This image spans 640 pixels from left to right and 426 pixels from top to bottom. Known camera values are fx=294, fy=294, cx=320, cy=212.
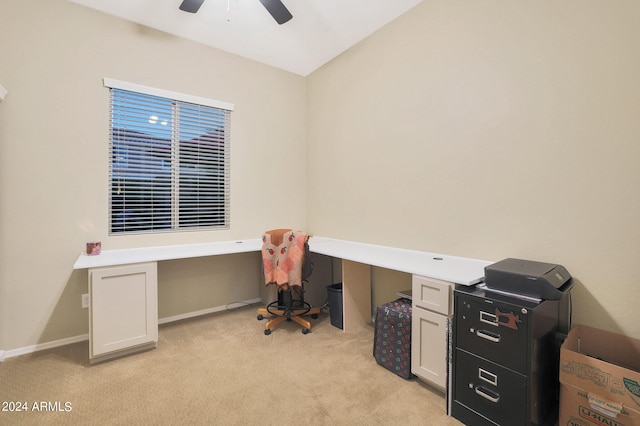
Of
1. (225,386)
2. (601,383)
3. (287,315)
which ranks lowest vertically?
(225,386)

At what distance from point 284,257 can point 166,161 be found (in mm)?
1633

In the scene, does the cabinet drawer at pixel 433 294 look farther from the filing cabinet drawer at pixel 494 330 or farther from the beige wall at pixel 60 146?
the beige wall at pixel 60 146

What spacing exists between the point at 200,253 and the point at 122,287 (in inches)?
25.7

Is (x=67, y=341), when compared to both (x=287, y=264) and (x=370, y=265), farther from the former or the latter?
(x=370, y=265)

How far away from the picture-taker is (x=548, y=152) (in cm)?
186

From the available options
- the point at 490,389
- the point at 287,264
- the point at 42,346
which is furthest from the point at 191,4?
the point at 490,389

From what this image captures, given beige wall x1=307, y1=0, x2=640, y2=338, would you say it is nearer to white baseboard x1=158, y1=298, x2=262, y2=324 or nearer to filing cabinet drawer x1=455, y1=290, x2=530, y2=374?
filing cabinet drawer x1=455, y1=290, x2=530, y2=374

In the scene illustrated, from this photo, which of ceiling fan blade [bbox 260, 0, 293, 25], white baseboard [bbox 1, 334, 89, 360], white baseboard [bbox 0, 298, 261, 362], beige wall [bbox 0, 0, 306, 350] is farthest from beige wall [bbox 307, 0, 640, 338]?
white baseboard [bbox 1, 334, 89, 360]

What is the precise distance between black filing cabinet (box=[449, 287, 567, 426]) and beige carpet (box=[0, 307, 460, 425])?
0.24 meters

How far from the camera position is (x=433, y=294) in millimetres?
1892

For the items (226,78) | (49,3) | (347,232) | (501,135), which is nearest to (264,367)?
(347,232)

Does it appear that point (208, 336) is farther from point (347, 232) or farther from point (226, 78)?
point (226, 78)

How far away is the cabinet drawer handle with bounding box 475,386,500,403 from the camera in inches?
59.9

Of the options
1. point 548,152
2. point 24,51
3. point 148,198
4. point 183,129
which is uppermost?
point 24,51
